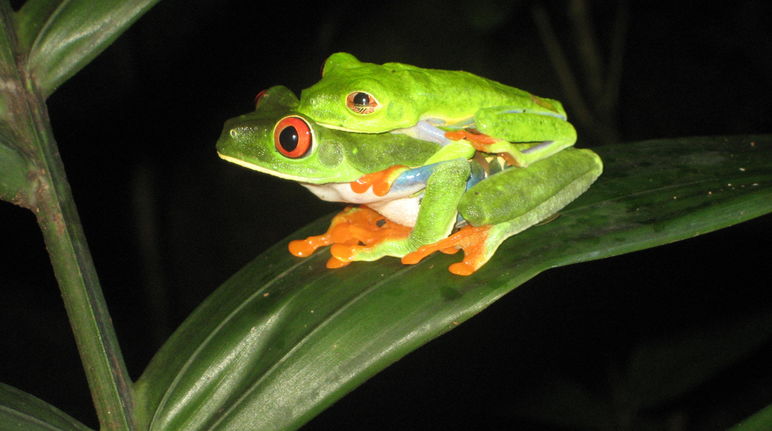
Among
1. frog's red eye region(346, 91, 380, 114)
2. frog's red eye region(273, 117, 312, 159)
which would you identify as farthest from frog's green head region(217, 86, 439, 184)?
frog's red eye region(346, 91, 380, 114)

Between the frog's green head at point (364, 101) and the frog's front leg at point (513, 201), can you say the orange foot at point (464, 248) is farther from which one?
the frog's green head at point (364, 101)

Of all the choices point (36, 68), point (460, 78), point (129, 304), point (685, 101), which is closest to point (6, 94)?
point (36, 68)

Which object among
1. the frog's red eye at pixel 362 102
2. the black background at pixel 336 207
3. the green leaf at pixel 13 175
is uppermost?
the green leaf at pixel 13 175

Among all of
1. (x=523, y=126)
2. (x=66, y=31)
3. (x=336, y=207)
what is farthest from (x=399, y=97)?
(x=336, y=207)

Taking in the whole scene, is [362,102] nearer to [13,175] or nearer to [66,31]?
[66,31]

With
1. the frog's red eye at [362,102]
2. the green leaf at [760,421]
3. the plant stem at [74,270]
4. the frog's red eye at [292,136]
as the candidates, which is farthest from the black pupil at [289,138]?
the green leaf at [760,421]
